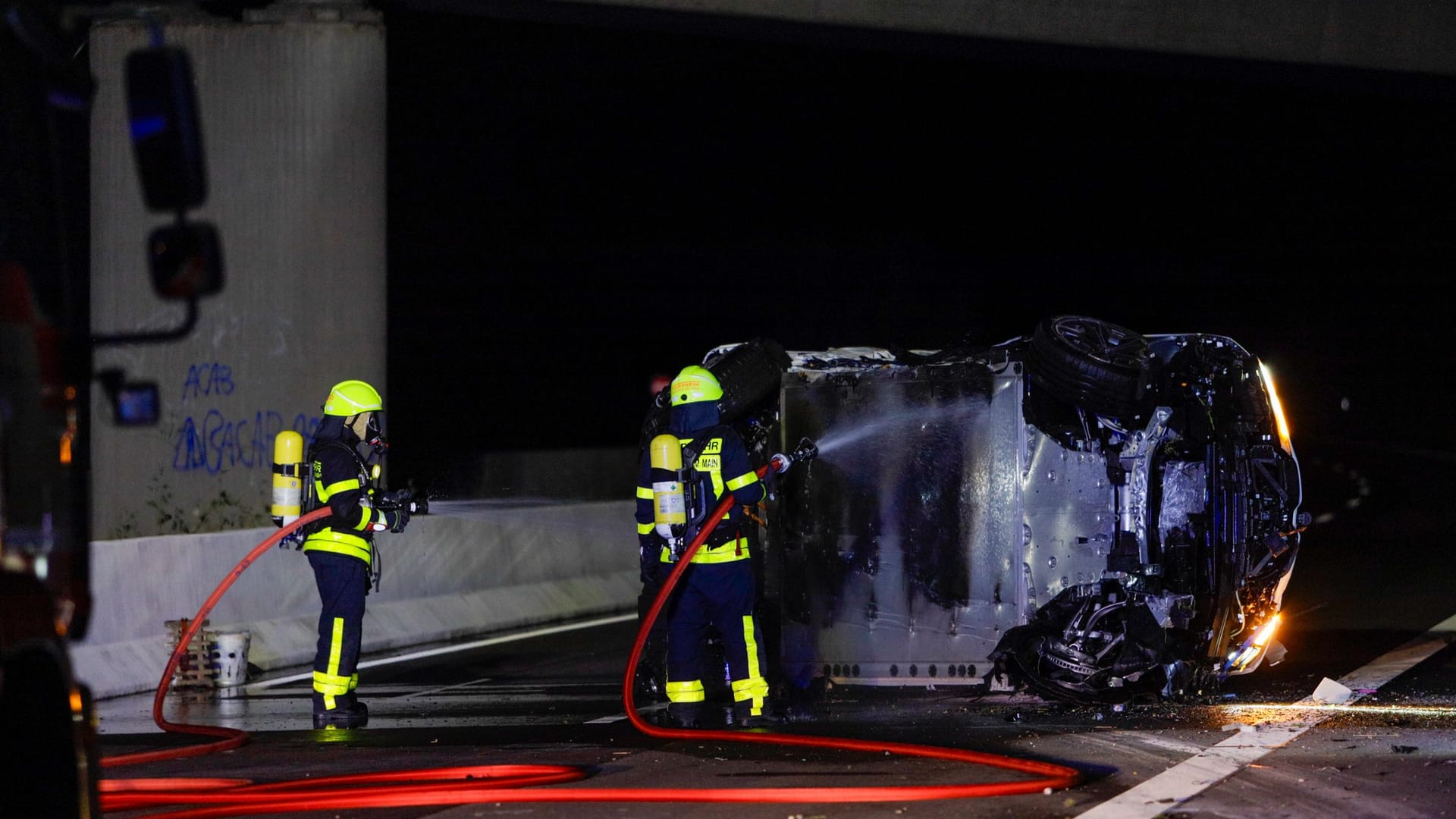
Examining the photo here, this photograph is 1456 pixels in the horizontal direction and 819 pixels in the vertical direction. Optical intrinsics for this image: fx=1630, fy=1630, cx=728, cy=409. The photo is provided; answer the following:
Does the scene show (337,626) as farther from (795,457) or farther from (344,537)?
(795,457)

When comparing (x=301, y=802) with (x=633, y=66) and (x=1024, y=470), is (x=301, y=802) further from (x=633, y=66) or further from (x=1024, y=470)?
(x=633, y=66)

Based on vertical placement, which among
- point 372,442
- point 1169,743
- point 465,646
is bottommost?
point 465,646

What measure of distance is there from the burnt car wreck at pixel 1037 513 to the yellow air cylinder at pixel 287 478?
2.71 meters

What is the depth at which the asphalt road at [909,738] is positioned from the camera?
6.73 m

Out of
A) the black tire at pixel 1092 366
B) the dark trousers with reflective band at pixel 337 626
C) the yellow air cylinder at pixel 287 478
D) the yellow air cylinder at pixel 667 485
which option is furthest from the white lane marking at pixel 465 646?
the black tire at pixel 1092 366

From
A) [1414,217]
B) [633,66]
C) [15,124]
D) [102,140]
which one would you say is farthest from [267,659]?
[1414,217]

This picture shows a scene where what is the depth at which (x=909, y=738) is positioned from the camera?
328 inches

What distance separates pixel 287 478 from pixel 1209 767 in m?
5.70

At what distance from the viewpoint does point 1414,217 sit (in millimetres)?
35500

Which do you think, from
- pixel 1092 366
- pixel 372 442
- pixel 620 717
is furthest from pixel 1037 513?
pixel 372 442

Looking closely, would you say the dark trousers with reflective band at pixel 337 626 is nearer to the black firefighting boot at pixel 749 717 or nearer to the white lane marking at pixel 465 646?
the white lane marking at pixel 465 646

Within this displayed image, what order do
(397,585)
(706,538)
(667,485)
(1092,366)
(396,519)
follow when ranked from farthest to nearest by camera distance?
1. (397,585)
2. (396,519)
3. (667,485)
4. (706,538)
5. (1092,366)

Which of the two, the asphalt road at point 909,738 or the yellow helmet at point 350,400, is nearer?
the asphalt road at point 909,738

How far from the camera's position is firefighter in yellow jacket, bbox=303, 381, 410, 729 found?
948cm
